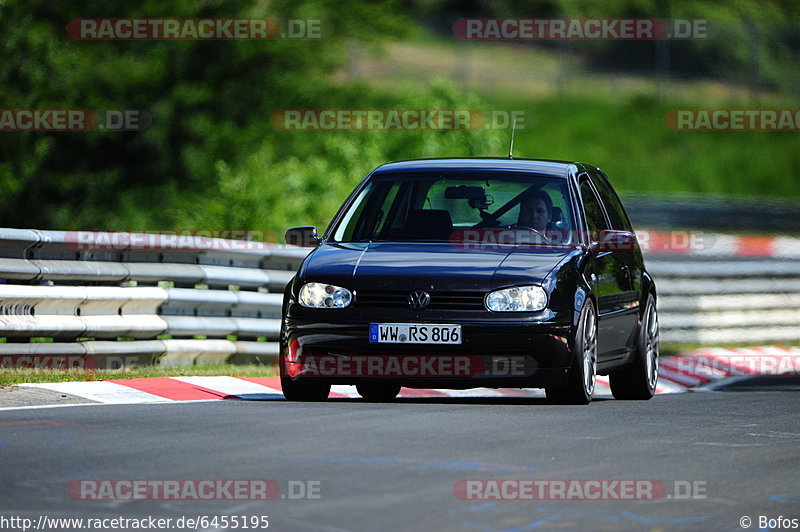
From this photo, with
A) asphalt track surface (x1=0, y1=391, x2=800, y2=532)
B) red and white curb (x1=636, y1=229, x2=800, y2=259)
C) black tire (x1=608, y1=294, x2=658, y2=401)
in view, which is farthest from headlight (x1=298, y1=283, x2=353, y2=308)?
red and white curb (x1=636, y1=229, x2=800, y2=259)

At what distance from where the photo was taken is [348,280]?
413 inches

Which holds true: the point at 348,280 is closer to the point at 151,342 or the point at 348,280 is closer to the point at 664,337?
the point at 151,342

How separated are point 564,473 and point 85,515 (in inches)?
88.4

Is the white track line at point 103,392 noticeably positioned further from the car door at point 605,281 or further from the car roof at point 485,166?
the car door at point 605,281

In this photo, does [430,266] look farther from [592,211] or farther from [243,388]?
[243,388]

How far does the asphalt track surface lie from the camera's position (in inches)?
258

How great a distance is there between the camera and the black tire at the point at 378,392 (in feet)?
38.6

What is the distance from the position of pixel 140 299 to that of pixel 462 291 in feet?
11.5

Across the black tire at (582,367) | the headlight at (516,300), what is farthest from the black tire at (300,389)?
the black tire at (582,367)

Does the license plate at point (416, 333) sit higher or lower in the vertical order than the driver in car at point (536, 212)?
lower

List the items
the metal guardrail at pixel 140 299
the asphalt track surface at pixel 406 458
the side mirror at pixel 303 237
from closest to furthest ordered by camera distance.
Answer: the asphalt track surface at pixel 406 458
the side mirror at pixel 303 237
the metal guardrail at pixel 140 299

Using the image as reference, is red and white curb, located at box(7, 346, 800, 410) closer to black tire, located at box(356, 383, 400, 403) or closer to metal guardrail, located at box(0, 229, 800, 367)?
black tire, located at box(356, 383, 400, 403)

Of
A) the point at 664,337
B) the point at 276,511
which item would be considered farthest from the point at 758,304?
the point at 276,511

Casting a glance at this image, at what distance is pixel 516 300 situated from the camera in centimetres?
1034
